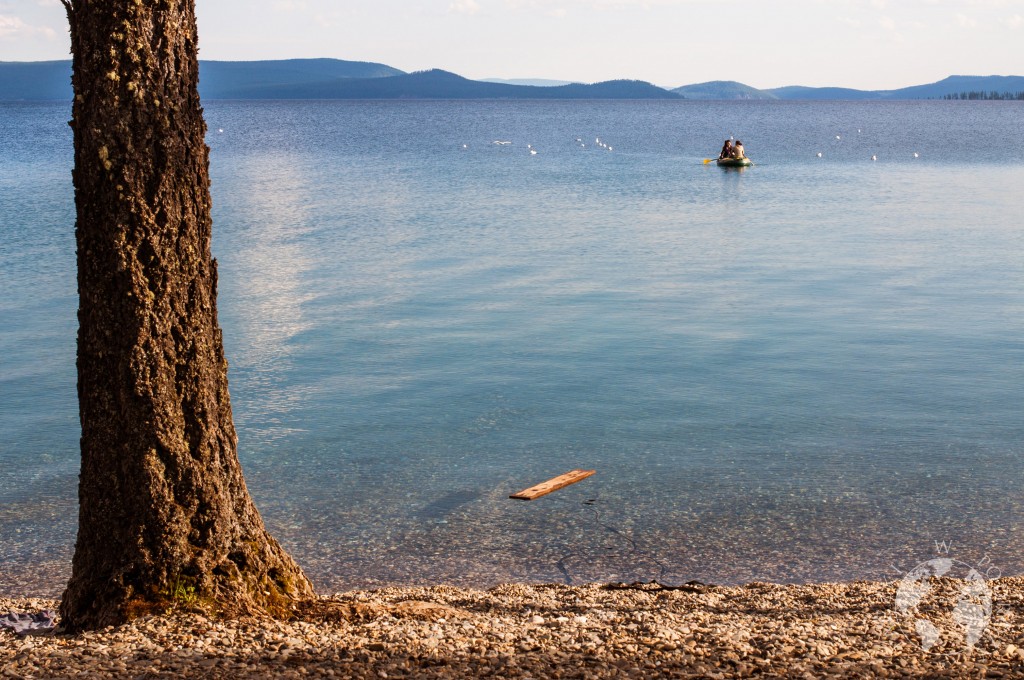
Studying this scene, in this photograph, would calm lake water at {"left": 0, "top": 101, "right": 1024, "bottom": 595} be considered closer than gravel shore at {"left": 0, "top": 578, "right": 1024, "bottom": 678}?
No

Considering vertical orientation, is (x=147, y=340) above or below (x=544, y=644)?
above

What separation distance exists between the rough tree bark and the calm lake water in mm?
2806

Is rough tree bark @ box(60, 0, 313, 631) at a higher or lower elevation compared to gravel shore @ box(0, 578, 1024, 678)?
higher

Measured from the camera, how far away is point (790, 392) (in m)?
13.7

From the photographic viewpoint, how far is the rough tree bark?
5453mm

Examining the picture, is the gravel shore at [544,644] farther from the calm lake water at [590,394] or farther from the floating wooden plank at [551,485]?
the floating wooden plank at [551,485]

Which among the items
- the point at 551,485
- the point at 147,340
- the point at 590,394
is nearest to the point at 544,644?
the point at 147,340

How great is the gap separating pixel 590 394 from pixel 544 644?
812 cm

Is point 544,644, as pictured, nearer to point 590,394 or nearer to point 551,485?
point 551,485

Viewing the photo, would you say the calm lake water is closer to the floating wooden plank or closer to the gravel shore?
the floating wooden plank

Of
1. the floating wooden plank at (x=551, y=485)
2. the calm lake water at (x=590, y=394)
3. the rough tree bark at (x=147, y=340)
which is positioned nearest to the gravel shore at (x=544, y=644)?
the rough tree bark at (x=147, y=340)

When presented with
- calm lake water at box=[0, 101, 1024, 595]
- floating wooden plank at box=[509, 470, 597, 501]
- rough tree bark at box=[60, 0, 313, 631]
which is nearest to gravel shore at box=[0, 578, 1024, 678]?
rough tree bark at box=[60, 0, 313, 631]

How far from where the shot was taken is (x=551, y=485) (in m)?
10.5

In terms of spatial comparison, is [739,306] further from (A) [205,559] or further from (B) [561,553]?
(A) [205,559]
